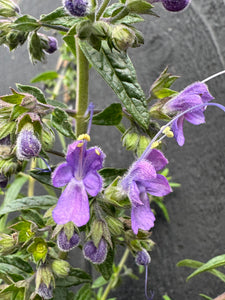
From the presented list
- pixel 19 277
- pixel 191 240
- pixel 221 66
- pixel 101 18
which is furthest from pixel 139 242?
pixel 221 66

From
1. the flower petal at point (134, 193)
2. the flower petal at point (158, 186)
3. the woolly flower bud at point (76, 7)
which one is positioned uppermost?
the woolly flower bud at point (76, 7)

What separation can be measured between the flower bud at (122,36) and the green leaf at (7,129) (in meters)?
0.18

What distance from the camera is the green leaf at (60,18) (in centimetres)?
49

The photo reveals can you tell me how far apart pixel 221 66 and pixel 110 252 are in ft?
2.11

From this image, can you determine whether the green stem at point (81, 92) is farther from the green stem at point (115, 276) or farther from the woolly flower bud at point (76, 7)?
the green stem at point (115, 276)

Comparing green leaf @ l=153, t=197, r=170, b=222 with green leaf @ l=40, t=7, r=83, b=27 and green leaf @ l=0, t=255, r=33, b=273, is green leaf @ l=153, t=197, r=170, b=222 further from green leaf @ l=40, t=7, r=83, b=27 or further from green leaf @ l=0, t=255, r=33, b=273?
green leaf @ l=40, t=7, r=83, b=27

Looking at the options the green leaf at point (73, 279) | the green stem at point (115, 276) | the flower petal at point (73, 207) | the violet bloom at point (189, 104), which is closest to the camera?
the flower petal at point (73, 207)

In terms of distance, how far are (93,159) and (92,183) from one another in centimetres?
3

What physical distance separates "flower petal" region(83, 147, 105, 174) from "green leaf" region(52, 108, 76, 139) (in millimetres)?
46

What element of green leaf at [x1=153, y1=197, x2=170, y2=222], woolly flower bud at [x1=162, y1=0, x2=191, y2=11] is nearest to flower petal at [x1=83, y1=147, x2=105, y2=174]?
woolly flower bud at [x1=162, y1=0, x2=191, y2=11]

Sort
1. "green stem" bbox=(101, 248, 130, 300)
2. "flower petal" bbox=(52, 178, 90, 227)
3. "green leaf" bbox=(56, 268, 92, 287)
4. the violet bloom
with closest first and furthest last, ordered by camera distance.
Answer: "flower petal" bbox=(52, 178, 90, 227), the violet bloom, "green leaf" bbox=(56, 268, 92, 287), "green stem" bbox=(101, 248, 130, 300)

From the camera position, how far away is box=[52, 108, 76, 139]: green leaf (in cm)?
49

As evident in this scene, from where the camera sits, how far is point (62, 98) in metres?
1.33

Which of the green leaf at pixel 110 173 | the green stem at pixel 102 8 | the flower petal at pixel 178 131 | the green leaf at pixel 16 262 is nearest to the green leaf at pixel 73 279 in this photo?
the green leaf at pixel 16 262
